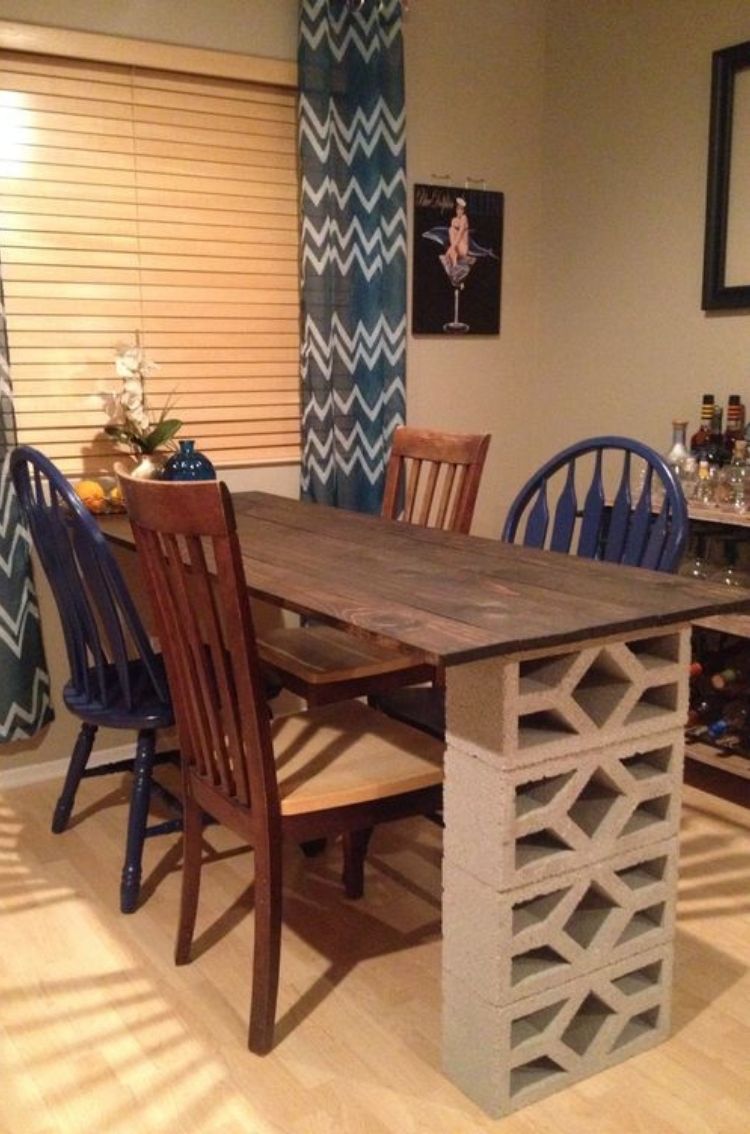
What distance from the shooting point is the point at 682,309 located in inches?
127

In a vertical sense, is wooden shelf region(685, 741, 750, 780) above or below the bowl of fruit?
below

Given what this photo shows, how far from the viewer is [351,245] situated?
10.6 ft

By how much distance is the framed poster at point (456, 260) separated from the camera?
345 centimetres

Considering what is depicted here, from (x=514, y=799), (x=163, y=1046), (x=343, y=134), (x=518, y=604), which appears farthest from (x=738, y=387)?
(x=163, y=1046)

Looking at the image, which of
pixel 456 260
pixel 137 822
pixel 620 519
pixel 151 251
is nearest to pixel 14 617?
pixel 137 822

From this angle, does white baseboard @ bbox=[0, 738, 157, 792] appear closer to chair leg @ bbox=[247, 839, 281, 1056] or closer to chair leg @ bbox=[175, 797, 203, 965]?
chair leg @ bbox=[175, 797, 203, 965]

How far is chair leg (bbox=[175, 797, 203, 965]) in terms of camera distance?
6.52 feet

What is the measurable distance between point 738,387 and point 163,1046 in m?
2.31

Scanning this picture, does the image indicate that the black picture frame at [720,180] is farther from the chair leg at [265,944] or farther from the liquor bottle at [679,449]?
the chair leg at [265,944]

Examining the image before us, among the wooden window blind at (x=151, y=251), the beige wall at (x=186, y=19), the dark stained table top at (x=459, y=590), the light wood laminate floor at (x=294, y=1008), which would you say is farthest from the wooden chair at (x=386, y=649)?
the beige wall at (x=186, y=19)

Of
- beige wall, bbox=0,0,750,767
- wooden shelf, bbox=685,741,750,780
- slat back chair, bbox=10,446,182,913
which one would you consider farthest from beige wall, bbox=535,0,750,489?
slat back chair, bbox=10,446,182,913

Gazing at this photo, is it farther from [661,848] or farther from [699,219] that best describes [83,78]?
[661,848]

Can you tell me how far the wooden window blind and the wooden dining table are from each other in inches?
53.8

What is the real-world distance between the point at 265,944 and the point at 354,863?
579 millimetres
